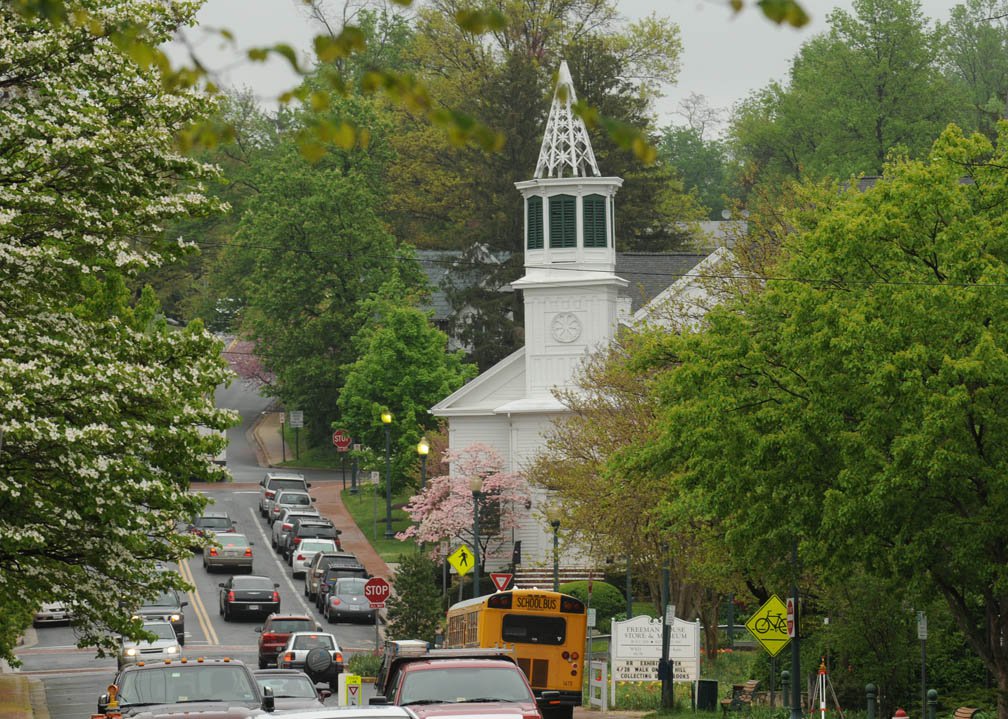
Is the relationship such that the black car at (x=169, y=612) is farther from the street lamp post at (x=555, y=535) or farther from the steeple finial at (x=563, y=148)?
the steeple finial at (x=563, y=148)

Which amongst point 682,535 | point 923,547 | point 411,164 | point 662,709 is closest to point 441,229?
point 411,164

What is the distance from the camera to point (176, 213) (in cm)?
2286

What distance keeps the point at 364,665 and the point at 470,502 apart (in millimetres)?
23802

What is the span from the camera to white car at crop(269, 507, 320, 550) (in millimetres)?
66625

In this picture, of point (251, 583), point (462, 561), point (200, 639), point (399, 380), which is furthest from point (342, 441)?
point (462, 561)

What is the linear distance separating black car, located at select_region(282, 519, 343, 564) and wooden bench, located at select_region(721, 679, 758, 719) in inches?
1143

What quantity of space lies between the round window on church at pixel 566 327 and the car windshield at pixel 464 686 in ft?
155

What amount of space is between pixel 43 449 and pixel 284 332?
67408 mm

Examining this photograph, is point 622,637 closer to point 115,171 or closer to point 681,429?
point 681,429

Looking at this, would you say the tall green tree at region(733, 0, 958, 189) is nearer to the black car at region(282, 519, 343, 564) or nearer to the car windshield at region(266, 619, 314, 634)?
the black car at region(282, 519, 343, 564)

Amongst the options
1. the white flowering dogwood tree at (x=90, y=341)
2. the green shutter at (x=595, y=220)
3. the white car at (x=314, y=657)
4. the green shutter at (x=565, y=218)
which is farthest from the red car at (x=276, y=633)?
the green shutter at (x=595, y=220)

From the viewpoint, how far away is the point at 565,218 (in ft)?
216

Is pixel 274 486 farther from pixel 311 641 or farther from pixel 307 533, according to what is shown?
pixel 311 641

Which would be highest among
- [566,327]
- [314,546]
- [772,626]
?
[566,327]
